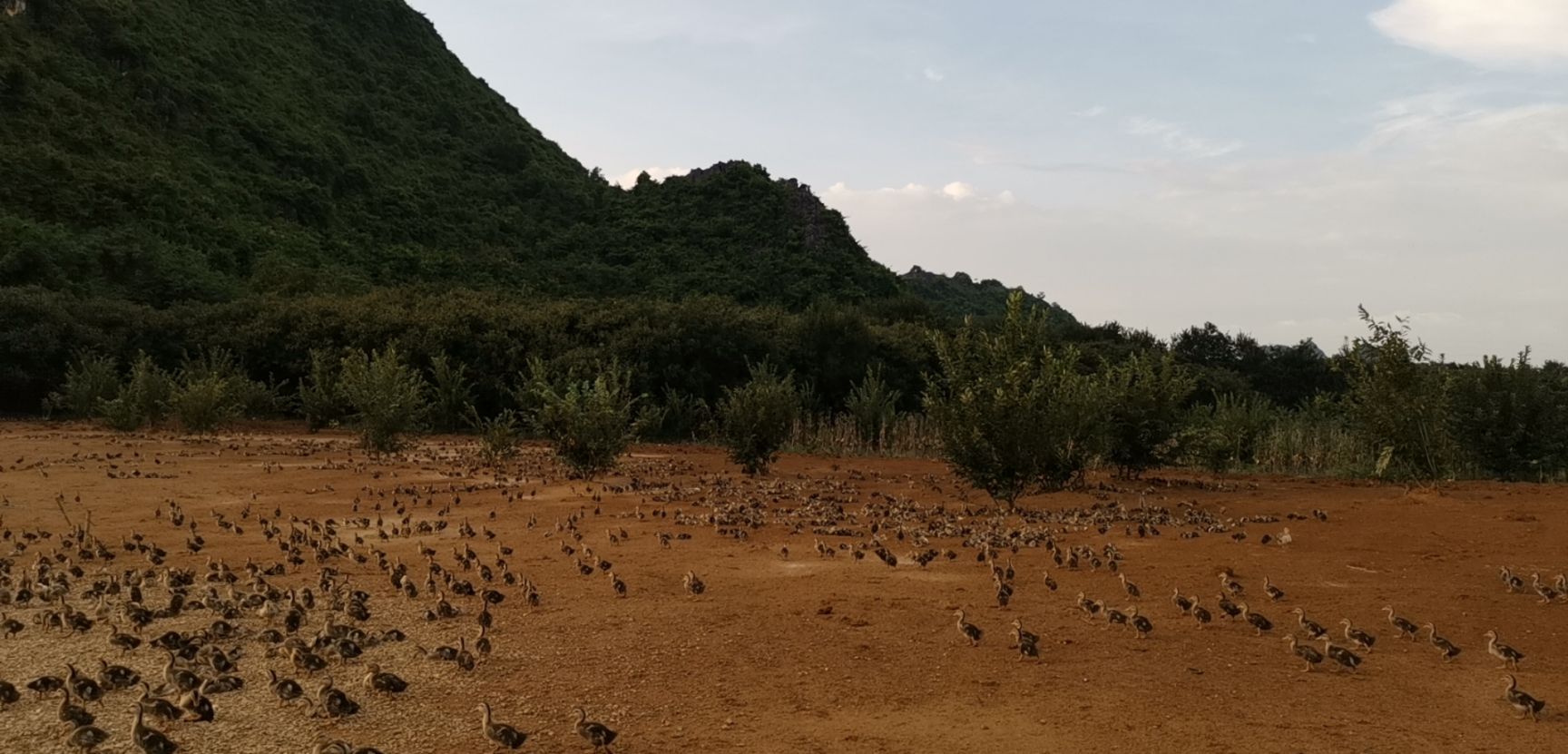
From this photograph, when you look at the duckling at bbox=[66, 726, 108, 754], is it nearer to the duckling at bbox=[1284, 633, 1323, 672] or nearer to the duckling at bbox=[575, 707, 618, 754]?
the duckling at bbox=[575, 707, 618, 754]

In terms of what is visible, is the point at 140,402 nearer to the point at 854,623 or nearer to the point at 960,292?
the point at 854,623

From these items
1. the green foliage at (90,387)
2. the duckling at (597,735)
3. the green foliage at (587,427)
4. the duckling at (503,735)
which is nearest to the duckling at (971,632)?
the duckling at (597,735)

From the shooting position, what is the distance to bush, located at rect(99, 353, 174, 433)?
98.8 ft

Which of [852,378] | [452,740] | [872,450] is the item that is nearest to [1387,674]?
[452,740]

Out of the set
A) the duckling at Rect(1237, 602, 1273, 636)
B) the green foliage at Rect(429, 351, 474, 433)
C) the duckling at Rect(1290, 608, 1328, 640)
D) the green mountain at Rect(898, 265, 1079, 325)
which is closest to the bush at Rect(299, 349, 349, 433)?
the green foliage at Rect(429, 351, 474, 433)

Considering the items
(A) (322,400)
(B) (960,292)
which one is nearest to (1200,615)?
(A) (322,400)

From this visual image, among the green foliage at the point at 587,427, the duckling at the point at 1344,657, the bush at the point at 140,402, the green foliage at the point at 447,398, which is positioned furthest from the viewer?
the green foliage at the point at 447,398

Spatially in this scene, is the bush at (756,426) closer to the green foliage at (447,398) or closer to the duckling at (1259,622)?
the green foliage at (447,398)

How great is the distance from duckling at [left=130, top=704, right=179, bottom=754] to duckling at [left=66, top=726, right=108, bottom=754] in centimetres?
19

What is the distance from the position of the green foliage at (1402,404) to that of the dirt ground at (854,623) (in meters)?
1.33

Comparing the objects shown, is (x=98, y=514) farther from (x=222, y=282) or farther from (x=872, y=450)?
(x=222, y=282)

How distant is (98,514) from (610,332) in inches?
979

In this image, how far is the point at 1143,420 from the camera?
21.6 m

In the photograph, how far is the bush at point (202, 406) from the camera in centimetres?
2895
